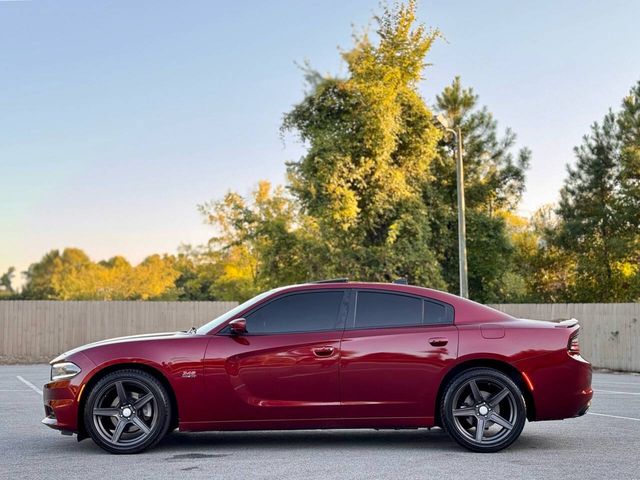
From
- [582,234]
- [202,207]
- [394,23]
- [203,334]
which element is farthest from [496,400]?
[202,207]

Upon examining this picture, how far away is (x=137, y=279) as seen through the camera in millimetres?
84125

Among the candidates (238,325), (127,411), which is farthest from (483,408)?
(127,411)

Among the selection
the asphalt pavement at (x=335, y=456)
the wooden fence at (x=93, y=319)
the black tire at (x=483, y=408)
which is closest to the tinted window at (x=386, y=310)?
the black tire at (x=483, y=408)

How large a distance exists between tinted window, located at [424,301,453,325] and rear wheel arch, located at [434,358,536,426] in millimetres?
461

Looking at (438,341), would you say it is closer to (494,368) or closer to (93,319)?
(494,368)

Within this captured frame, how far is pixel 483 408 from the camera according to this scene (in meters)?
8.45

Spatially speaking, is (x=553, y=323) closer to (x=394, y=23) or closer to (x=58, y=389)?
(x=58, y=389)

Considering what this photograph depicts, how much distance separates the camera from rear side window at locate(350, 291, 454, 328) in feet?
28.6

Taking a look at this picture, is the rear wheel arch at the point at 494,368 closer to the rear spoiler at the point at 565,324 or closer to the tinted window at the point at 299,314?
the rear spoiler at the point at 565,324

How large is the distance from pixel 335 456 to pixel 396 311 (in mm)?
1518

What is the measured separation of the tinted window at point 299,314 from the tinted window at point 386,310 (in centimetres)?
22

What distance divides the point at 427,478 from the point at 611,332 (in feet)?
71.2

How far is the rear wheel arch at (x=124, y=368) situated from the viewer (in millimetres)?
8477

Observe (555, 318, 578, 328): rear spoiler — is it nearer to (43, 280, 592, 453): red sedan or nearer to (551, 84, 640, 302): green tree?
(43, 280, 592, 453): red sedan
